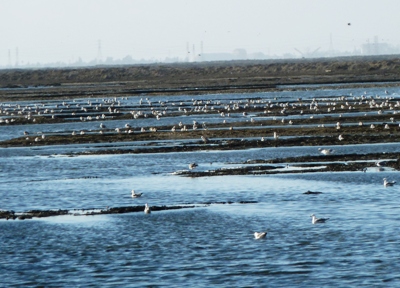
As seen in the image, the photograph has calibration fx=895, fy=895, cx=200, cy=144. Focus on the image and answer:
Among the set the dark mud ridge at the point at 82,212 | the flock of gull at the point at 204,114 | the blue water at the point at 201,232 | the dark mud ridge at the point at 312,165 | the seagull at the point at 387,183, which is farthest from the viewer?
the flock of gull at the point at 204,114

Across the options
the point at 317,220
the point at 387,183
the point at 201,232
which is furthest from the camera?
the point at 387,183

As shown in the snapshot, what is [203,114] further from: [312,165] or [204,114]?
[312,165]

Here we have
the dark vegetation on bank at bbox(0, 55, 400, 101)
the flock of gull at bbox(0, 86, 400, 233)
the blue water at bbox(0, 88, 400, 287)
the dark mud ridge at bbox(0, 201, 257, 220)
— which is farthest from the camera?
the dark vegetation on bank at bbox(0, 55, 400, 101)

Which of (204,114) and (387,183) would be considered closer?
(387,183)

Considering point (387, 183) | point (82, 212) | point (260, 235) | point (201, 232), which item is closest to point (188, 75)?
point (387, 183)

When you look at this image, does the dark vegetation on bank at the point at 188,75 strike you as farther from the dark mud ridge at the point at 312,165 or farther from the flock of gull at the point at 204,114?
the dark mud ridge at the point at 312,165

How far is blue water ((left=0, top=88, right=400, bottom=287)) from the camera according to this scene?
18.8 m

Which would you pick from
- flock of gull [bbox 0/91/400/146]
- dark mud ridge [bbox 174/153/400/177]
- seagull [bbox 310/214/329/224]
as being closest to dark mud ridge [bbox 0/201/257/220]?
seagull [bbox 310/214/329/224]

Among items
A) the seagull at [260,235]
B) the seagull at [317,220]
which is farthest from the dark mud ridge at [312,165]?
the seagull at [260,235]

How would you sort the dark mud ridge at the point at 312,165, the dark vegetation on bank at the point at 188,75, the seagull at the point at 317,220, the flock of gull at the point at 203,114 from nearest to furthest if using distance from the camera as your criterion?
the seagull at the point at 317,220 → the dark mud ridge at the point at 312,165 → the flock of gull at the point at 203,114 → the dark vegetation on bank at the point at 188,75

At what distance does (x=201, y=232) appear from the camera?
23250 mm

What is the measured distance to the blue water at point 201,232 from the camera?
61.6ft

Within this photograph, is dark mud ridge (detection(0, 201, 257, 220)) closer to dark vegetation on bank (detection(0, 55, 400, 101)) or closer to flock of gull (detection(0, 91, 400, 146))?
flock of gull (detection(0, 91, 400, 146))

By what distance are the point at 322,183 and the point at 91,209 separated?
8159 mm
